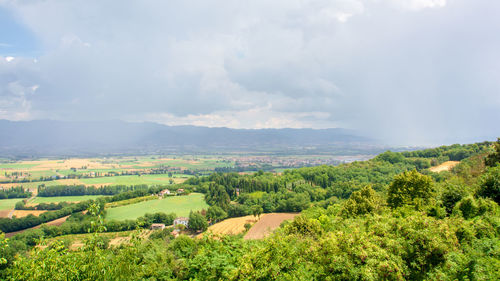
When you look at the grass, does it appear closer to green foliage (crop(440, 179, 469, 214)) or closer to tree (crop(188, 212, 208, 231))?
tree (crop(188, 212, 208, 231))

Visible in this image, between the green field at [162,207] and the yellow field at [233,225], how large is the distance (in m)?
10.9

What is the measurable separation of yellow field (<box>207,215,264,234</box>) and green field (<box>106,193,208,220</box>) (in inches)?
428

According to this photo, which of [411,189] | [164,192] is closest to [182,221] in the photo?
[164,192]

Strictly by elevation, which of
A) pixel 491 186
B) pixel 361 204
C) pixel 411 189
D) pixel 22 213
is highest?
pixel 491 186

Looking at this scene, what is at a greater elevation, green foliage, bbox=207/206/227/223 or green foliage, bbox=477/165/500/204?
green foliage, bbox=477/165/500/204

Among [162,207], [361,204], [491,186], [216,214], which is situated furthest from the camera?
[162,207]

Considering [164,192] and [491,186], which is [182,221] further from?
[491,186]

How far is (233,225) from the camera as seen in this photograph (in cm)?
4750

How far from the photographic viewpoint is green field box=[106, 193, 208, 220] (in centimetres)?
5518

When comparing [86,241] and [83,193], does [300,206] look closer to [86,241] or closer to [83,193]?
[86,241]

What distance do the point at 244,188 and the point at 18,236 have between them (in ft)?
153

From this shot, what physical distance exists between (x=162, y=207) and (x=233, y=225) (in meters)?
22.8

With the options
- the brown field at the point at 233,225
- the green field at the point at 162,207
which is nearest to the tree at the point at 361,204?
the brown field at the point at 233,225

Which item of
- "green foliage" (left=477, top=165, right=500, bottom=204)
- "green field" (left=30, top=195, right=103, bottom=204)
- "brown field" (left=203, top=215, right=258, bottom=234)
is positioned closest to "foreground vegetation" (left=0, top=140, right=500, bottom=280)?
"green foliage" (left=477, top=165, right=500, bottom=204)
